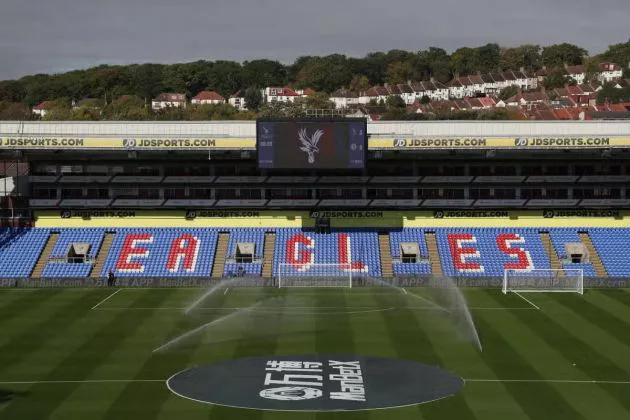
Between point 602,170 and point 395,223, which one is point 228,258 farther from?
point 602,170

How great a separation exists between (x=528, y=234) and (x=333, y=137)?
16.2 meters

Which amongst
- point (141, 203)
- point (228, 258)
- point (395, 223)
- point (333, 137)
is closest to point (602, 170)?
point (395, 223)

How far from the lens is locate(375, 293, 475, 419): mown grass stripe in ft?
113

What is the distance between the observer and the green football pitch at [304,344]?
35.0 metres

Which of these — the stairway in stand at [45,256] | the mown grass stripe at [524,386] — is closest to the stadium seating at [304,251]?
the stairway in stand at [45,256]

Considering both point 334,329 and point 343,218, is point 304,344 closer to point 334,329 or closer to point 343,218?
point 334,329

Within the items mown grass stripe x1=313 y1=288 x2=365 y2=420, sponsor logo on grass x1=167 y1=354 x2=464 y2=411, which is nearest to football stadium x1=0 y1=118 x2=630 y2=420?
mown grass stripe x1=313 y1=288 x2=365 y2=420

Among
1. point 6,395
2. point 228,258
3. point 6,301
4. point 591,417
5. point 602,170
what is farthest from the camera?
point 602,170

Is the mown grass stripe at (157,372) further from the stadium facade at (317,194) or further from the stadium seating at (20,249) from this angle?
the stadium seating at (20,249)

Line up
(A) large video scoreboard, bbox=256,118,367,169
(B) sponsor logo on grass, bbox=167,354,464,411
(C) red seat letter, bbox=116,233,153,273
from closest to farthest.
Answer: (B) sponsor logo on grass, bbox=167,354,464,411
(C) red seat letter, bbox=116,233,153,273
(A) large video scoreboard, bbox=256,118,367,169

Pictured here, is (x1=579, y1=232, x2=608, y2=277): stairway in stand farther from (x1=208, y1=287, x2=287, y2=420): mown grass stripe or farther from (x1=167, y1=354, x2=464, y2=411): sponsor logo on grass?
(x1=167, y1=354, x2=464, y2=411): sponsor logo on grass

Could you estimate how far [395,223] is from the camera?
7050 centimetres

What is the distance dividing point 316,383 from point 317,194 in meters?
34.3

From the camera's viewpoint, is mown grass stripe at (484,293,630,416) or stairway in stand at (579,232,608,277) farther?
stairway in stand at (579,232,608,277)
